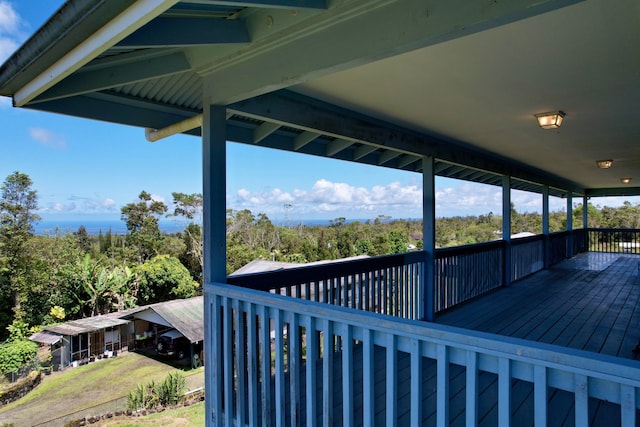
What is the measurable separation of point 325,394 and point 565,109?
336 cm

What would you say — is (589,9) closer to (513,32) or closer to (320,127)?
(513,32)

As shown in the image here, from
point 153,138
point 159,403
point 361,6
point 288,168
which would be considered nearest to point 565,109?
point 361,6

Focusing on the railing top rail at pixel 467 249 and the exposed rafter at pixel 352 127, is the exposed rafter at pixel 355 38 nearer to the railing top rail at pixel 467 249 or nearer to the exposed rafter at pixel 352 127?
the exposed rafter at pixel 352 127

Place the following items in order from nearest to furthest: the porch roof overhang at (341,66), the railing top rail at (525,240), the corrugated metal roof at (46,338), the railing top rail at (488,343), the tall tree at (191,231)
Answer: the railing top rail at (488,343)
the porch roof overhang at (341,66)
the railing top rail at (525,240)
the corrugated metal roof at (46,338)
the tall tree at (191,231)

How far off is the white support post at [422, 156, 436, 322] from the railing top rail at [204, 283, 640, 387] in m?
3.20

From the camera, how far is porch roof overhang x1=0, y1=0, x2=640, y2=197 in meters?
1.59

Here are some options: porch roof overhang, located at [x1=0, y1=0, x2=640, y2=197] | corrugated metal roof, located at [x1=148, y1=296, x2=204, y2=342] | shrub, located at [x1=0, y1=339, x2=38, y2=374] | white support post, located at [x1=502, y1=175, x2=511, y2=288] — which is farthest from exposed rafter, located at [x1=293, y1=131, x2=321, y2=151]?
shrub, located at [x1=0, y1=339, x2=38, y2=374]

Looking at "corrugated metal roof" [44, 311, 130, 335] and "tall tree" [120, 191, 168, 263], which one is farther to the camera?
"tall tree" [120, 191, 168, 263]

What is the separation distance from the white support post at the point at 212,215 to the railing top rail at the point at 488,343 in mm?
752

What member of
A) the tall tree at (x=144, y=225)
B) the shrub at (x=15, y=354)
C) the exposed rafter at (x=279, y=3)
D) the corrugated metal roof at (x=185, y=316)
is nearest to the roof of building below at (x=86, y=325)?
the shrub at (x=15, y=354)

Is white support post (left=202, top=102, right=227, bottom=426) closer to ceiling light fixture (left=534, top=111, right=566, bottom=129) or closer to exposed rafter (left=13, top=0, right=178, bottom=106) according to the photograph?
exposed rafter (left=13, top=0, right=178, bottom=106)

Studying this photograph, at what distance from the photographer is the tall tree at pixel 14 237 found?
18.3 meters

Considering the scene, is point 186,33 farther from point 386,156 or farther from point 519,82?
point 386,156

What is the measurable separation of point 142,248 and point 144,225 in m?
2.24
